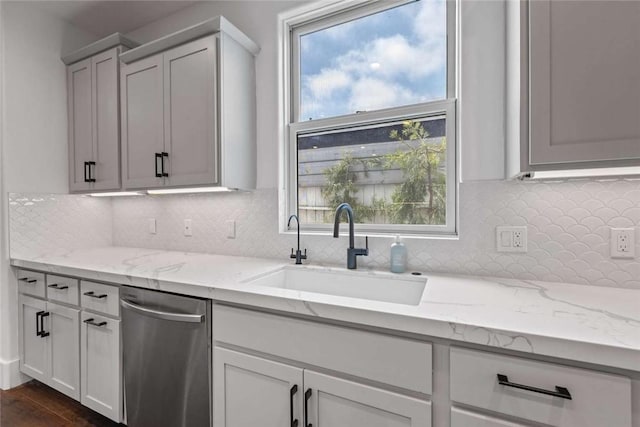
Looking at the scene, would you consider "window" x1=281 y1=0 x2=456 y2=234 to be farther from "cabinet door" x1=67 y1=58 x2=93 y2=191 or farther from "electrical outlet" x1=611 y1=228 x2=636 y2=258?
"cabinet door" x1=67 y1=58 x2=93 y2=191

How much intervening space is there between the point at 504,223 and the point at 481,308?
0.61 m

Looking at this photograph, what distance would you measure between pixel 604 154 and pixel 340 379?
45.0 inches

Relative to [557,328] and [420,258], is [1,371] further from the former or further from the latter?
[557,328]

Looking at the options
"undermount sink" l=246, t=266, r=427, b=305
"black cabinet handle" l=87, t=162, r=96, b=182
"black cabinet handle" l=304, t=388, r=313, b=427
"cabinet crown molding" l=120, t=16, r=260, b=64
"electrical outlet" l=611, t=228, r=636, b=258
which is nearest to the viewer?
"black cabinet handle" l=304, t=388, r=313, b=427

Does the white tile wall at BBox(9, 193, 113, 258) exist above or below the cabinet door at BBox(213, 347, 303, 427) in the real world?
above

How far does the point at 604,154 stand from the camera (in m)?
1.02

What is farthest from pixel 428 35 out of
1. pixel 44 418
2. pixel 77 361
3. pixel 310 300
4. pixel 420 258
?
pixel 44 418

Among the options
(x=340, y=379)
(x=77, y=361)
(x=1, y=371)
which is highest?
(x=340, y=379)

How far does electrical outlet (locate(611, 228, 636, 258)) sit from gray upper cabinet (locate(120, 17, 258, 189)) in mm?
1816

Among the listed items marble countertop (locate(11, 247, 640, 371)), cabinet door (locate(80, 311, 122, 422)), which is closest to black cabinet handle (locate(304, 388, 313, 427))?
marble countertop (locate(11, 247, 640, 371))

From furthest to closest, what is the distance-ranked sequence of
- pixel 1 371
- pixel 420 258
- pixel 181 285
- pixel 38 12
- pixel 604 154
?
pixel 38 12 → pixel 1 371 → pixel 420 258 → pixel 181 285 → pixel 604 154

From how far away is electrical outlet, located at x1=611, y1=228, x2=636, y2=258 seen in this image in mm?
1251

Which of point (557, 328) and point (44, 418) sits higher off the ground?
point (557, 328)

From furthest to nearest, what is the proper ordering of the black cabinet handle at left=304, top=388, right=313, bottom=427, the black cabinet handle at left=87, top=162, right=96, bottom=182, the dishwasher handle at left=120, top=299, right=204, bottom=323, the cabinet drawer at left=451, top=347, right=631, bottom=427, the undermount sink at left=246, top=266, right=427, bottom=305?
the black cabinet handle at left=87, top=162, right=96, bottom=182 → the undermount sink at left=246, top=266, right=427, bottom=305 → the dishwasher handle at left=120, top=299, right=204, bottom=323 → the black cabinet handle at left=304, top=388, right=313, bottom=427 → the cabinet drawer at left=451, top=347, right=631, bottom=427
